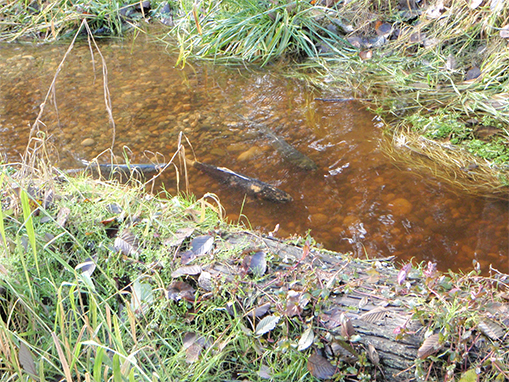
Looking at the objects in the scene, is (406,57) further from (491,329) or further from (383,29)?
Result: (491,329)

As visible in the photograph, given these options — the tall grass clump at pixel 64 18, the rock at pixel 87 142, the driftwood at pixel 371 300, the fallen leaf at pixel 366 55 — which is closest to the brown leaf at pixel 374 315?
the driftwood at pixel 371 300

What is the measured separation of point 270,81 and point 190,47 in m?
1.17

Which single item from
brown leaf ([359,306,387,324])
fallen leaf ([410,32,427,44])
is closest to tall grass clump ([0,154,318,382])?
brown leaf ([359,306,387,324])

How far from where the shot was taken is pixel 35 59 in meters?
4.83

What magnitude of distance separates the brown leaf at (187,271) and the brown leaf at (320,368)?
0.48 metres

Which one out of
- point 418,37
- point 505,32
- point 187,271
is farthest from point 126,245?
point 418,37

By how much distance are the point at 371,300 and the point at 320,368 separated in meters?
0.27

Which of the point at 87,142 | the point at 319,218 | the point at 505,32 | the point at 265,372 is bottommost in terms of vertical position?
the point at 319,218

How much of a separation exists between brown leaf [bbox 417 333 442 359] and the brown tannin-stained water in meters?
0.91

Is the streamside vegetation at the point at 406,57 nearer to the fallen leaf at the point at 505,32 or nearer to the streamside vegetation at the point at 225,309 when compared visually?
the fallen leaf at the point at 505,32

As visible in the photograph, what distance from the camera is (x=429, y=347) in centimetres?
118

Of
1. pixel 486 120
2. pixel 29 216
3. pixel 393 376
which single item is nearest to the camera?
pixel 29 216

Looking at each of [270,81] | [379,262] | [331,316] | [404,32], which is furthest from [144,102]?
[331,316]

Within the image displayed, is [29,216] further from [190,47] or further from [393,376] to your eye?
[190,47]
